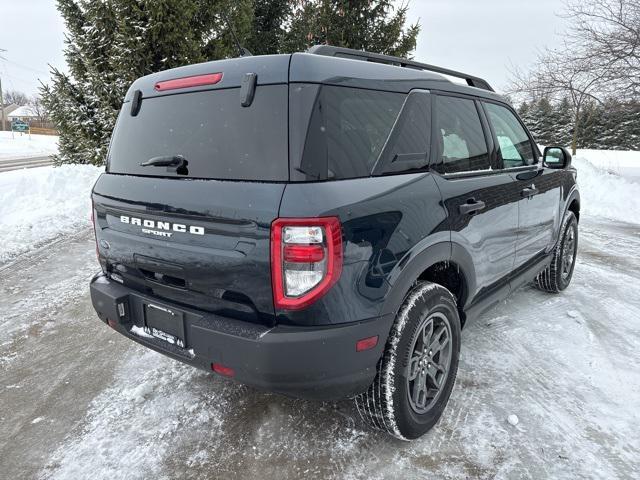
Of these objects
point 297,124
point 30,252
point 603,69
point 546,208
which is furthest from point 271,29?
point 297,124

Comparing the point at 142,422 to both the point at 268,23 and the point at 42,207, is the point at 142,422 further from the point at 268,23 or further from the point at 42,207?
the point at 268,23

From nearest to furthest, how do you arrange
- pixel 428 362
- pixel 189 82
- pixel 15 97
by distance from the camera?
pixel 189 82, pixel 428 362, pixel 15 97

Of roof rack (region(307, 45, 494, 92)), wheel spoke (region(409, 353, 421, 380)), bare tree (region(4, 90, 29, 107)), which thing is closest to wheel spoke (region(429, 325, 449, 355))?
wheel spoke (region(409, 353, 421, 380))

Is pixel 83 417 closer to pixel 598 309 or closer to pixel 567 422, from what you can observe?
pixel 567 422

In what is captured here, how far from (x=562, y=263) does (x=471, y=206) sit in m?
2.37

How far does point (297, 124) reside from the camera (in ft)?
6.24

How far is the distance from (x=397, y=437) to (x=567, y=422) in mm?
1022

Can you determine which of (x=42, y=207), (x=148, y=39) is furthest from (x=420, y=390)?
(x=148, y=39)

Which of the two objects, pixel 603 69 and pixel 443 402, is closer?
pixel 443 402

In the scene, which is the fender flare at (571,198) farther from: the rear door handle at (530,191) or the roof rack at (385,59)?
the roof rack at (385,59)

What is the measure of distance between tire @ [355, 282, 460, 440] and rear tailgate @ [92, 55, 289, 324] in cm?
68

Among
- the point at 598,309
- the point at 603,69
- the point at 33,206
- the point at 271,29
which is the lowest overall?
the point at 598,309

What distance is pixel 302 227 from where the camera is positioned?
1789 millimetres

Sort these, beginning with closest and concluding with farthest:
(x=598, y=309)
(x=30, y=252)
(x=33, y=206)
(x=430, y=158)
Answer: (x=430, y=158), (x=598, y=309), (x=30, y=252), (x=33, y=206)
